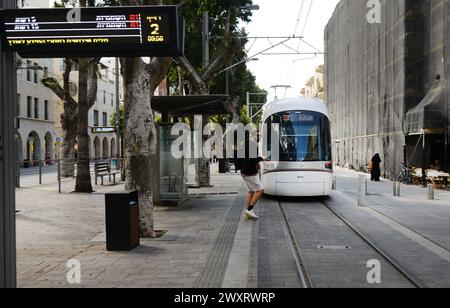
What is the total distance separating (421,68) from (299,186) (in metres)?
13.7

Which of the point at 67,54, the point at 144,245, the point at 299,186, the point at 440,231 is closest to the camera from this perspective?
the point at 67,54

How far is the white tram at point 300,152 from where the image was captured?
1598cm

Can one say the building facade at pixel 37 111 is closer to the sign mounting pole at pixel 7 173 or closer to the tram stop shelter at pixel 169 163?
the tram stop shelter at pixel 169 163

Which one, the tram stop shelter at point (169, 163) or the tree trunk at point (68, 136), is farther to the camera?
the tree trunk at point (68, 136)

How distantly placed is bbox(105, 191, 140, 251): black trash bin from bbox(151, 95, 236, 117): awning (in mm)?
5652

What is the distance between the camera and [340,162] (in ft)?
158

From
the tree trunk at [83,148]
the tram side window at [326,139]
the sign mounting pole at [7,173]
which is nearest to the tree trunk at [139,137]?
the sign mounting pole at [7,173]

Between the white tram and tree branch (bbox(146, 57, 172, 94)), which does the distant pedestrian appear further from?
the white tram

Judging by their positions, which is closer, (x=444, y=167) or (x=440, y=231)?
(x=440, y=231)

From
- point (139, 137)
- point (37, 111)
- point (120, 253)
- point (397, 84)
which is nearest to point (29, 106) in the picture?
point (37, 111)

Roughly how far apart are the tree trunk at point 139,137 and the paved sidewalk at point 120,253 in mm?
610

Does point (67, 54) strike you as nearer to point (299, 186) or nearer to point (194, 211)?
point (194, 211)
